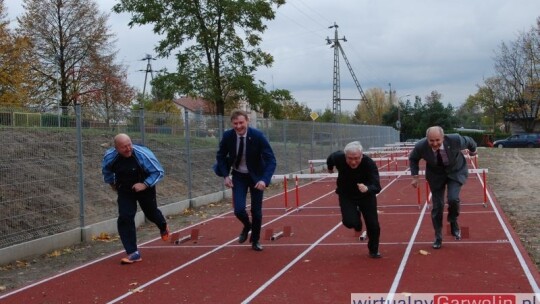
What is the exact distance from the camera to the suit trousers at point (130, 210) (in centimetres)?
786

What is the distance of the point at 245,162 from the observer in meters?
8.20

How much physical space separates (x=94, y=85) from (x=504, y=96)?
181 feet

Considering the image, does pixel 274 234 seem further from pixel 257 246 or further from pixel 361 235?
pixel 361 235

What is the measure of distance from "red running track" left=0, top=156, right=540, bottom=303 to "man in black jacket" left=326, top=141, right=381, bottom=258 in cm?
42

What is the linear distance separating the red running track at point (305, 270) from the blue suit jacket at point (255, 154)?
109 centimetres

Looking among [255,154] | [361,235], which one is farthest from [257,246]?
[361,235]

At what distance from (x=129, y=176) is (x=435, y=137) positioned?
3.92m

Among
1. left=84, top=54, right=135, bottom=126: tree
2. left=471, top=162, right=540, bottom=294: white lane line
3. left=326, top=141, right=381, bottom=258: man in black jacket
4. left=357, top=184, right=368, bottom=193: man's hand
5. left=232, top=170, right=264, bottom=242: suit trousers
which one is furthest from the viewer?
left=84, top=54, right=135, bottom=126: tree

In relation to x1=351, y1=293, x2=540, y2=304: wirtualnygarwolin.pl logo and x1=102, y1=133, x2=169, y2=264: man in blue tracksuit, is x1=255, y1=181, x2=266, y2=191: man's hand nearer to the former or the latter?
x1=102, y1=133, x2=169, y2=264: man in blue tracksuit

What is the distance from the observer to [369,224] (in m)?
7.51

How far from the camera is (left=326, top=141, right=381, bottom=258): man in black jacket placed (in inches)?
292

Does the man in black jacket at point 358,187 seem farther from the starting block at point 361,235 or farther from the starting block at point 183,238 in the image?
the starting block at point 183,238

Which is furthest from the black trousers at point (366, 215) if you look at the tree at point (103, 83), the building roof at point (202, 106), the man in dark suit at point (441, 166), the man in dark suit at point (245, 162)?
the tree at point (103, 83)

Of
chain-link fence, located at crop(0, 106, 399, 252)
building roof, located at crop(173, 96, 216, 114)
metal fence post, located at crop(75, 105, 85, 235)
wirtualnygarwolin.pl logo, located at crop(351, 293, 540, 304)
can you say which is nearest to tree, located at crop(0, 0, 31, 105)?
building roof, located at crop(173, 96, 216, 114)
